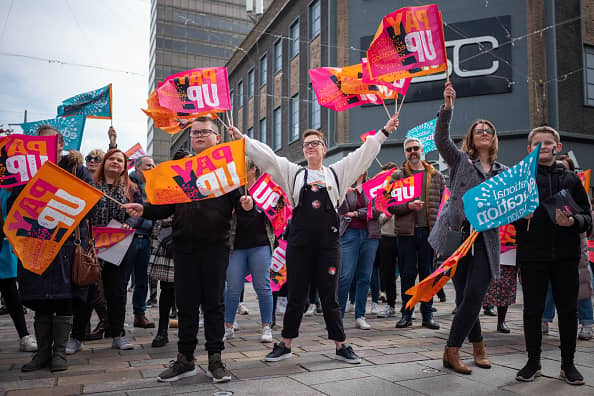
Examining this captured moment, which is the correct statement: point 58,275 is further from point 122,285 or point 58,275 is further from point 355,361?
point 355,361

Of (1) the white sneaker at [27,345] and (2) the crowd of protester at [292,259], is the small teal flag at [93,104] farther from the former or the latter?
(1) the white sneaker at [27,345]

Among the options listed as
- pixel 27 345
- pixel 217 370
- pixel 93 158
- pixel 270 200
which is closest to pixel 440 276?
pixel 217 370

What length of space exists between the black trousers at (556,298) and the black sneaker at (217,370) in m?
2.25

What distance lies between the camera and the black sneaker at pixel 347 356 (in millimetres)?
4016

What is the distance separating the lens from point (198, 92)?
591cm

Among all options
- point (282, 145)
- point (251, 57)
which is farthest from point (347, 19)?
point (251, 57)

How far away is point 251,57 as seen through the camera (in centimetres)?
3038

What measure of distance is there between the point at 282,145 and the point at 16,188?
2158cm

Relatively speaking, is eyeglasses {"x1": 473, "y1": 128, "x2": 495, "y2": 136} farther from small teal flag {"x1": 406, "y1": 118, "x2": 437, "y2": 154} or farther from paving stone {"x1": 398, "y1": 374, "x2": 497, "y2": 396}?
small teal flag {"x1": 406, "y1": 118, "x2": 437, "y2": 154}

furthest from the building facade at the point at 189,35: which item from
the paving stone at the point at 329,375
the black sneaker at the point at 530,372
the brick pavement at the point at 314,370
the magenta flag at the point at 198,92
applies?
the black sneaker at the point at 530,372

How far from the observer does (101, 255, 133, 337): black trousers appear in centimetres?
480

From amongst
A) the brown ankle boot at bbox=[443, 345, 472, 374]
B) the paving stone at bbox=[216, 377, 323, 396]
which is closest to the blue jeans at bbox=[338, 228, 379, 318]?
the brown ankle boot at bbox=[443, 345, 472, 374]

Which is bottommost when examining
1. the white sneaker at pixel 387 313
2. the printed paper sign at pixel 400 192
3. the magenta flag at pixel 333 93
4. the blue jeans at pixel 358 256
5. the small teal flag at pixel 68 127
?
the white sneaker at pixel 387 313

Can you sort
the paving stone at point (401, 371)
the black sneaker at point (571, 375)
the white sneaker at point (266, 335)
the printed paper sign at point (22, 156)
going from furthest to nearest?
the white sneaker at point (266, 335) → the printed paper sign at point (22, 156) → the paving stone at point (401, 371) → the black sneaker at point (571, 375)
